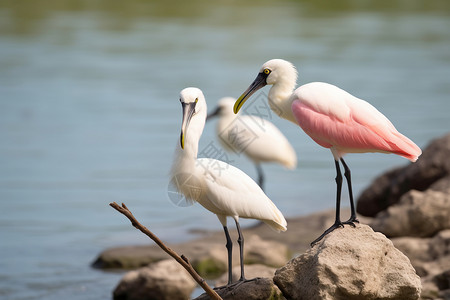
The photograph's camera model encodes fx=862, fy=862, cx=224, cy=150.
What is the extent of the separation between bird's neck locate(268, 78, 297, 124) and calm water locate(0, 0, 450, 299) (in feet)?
15.6

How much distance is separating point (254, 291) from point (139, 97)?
2023cm

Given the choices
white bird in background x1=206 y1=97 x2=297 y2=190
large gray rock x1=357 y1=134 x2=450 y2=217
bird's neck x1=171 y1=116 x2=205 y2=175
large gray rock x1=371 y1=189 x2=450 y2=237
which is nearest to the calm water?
white bird in background x1=206 y1=97 x2=297 y2=190

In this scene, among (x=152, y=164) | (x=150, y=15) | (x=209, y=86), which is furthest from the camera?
(x=150, y=15)

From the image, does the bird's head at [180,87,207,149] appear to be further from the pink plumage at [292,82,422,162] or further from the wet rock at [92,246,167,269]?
the wet rock at [92,246,167,269]

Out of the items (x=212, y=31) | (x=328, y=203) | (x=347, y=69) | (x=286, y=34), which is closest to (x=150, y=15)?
(x=212, y=31)

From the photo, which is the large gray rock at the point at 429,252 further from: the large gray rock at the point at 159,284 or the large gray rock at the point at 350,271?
A: the large gray rock at the point at 350,271

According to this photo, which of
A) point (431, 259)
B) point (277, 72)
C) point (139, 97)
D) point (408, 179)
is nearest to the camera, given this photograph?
point (277, 72)

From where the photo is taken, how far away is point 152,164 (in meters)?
18.8

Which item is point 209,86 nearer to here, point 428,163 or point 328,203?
point 328,203

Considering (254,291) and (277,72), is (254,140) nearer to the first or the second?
(277,72)

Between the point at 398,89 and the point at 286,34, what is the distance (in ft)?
47.9

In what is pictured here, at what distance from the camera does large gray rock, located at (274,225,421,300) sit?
22.3 feet

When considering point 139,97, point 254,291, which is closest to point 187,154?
point 254,291

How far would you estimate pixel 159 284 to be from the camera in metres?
10.6
